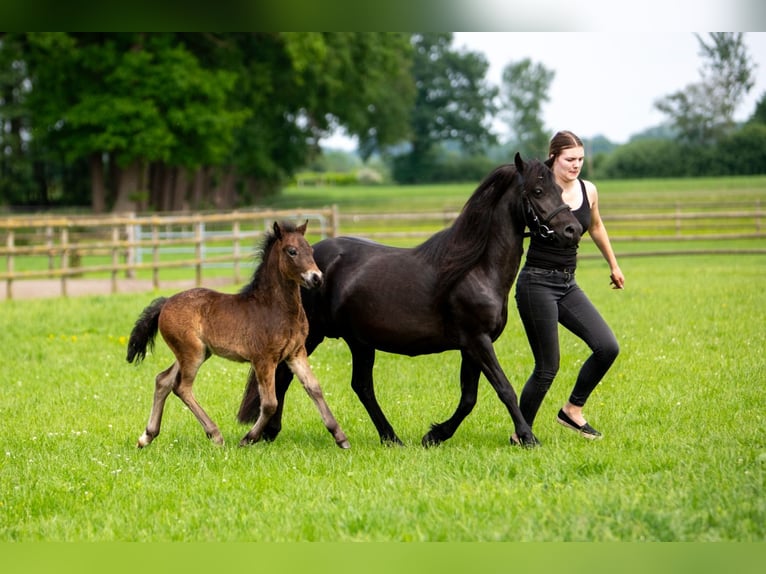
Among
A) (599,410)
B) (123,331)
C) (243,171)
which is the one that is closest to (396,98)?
(243,171)

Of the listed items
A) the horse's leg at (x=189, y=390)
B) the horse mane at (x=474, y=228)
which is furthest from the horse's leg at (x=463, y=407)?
the horse's leg at (x=189, y=390)

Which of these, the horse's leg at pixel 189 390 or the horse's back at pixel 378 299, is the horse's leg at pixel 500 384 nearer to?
the horse's back at pixel 378 299

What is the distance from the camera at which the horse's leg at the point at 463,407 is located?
21.3 ft

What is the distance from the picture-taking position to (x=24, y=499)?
214 inches

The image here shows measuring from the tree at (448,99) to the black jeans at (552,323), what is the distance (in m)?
69.3

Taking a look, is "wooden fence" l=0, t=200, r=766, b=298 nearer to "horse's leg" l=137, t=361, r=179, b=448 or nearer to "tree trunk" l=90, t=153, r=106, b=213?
"tree trunk" l=90, t=153, r=106, b=213

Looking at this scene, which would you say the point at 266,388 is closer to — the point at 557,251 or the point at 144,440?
the point at 144,440

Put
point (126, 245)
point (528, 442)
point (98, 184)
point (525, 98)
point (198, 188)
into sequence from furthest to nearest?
1. point (525, 98)
2. point (198, 188)
3. point (98, 184)
4. point (126, 245)
5. point (528, 442)

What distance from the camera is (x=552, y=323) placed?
6.39 metres

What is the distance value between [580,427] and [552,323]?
79 centimetres

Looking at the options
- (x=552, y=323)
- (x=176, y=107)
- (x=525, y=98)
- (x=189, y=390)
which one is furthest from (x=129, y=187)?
(x=525, y=98)

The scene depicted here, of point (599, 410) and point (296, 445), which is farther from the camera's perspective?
point (599, 410)

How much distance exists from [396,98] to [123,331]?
4658 centimetres

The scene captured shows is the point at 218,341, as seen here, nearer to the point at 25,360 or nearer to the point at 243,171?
the point at 25,360
